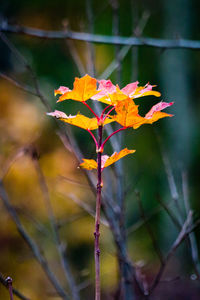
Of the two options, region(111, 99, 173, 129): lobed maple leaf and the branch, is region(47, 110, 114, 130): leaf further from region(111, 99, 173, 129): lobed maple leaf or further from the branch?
the branch

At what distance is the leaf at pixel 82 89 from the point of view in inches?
20.9

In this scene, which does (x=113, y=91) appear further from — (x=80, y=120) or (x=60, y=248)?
(x=60, y=248)

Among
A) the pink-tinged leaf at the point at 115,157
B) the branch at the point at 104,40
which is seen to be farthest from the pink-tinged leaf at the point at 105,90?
the branch at the point at 104,40

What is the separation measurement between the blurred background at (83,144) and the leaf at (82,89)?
1654mm

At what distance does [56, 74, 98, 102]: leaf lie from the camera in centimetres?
53

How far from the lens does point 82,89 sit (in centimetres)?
54

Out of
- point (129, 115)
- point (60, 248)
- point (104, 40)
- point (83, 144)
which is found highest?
point (83, 144)

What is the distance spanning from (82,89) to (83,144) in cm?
336

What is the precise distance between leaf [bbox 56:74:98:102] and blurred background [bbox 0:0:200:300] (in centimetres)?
165

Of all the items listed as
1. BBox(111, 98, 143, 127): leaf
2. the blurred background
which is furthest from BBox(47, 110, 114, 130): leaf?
the blurred background

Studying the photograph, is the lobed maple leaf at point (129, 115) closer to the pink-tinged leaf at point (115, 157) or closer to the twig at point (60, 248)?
the pink-tinged leaf at point (115, 157)

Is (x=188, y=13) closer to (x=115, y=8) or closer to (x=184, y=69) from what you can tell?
(x=184, y=69)

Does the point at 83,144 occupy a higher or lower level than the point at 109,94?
higher

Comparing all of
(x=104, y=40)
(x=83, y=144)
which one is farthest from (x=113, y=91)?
(x=83, y=144)
